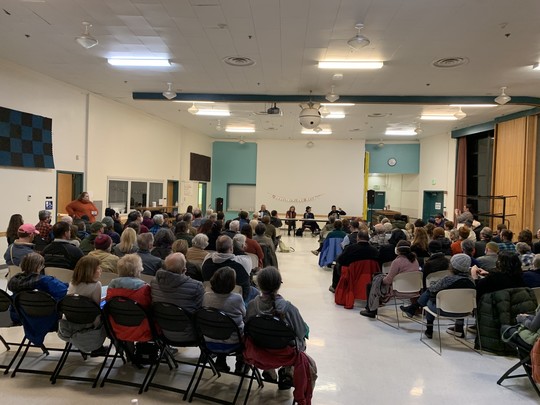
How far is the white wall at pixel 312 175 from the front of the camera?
17.1m

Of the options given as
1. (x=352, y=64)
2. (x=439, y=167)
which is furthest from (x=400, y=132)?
(x=352, y=64)

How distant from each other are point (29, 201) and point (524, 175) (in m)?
11.9

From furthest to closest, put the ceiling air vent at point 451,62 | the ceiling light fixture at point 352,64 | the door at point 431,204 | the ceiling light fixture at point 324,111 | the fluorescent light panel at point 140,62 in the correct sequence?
1. the door at point 431,204
2. the ceiling light fixture at point 324,111
3. the fluorescent light panel at point 140,62
4. the ceiling light fixture at point 352,64
5. the ceiling air vent at point 451,62

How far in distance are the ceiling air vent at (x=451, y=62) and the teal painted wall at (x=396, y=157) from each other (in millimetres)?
10751

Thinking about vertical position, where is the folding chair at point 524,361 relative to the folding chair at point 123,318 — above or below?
below

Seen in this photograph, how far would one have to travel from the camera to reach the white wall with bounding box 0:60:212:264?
24.6ft

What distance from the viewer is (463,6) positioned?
4.68 metres

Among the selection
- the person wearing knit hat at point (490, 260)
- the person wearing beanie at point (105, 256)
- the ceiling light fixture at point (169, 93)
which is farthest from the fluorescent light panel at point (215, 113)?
the person wearing knit hat at point (490, 260)

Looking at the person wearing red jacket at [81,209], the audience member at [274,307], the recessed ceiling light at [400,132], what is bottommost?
the audience member at [274,307]

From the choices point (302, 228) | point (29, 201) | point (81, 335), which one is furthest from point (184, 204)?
point (81, 335)

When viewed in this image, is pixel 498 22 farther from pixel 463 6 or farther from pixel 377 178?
pixel 377 178

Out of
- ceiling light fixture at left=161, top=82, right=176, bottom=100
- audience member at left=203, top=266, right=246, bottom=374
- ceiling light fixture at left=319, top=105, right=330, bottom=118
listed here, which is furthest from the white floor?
ceiling light fixture at left=319, top=105, right=330, bottom=118

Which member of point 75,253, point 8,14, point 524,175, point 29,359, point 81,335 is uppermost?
point 8,14

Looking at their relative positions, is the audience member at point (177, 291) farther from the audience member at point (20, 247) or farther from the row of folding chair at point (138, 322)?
the audience member at point (20, 247)
